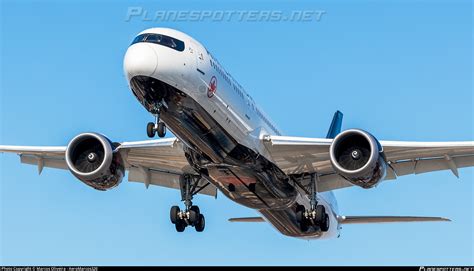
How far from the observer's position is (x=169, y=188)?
39.0 metres

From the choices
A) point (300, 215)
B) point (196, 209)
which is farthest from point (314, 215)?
point (196, 209)

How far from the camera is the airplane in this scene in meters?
30.6

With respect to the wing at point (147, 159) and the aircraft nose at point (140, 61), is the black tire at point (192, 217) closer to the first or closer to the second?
the wing at point (147, 159)

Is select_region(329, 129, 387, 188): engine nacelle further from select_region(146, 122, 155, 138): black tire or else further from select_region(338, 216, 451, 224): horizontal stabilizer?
select_region(146, 122, 155, 138): black tire

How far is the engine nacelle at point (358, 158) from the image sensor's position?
32938mm

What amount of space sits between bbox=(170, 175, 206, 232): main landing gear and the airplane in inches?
1.5

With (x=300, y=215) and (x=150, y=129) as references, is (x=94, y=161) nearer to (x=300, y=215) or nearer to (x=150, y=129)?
(x=150, y=129)

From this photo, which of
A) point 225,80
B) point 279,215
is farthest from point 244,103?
point 279,215

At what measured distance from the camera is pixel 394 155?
115 ft

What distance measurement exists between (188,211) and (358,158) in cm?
694

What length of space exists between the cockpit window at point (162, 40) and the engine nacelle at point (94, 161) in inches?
208

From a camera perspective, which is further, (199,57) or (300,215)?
(300,215)

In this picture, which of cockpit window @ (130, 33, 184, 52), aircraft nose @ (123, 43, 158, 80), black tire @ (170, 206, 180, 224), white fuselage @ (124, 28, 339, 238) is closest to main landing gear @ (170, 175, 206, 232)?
black tire @ (170, 206, 180, 224)

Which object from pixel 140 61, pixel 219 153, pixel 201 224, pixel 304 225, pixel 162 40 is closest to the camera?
pixel 140 61
